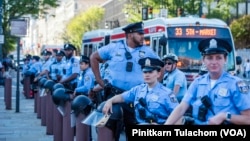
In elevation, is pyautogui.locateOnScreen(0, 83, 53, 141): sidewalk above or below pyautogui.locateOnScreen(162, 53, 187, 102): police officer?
below

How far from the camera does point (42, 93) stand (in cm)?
1550

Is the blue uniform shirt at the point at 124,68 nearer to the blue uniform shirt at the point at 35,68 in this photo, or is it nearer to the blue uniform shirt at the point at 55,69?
the blue uniform shirt at the point at 55,69

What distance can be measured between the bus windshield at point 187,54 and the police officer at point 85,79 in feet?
25.6

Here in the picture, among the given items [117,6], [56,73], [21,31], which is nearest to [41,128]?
[56,73]

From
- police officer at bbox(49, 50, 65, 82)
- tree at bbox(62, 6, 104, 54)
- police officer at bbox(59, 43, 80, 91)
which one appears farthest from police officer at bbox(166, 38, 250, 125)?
tree at bbox(62, 6, 104, 54)

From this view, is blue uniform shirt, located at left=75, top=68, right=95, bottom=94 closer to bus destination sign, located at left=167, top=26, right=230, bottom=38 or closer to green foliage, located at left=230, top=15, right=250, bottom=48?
bus destination sign, located at left=167, top=26, right=230, bottom=38

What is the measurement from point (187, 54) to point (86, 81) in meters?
8.58

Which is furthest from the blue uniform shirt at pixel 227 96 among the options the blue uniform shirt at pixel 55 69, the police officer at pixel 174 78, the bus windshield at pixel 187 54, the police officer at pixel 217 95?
the bus windshield at pixel 187 54

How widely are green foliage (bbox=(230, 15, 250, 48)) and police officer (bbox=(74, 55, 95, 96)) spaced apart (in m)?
50.3

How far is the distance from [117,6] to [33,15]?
→ 205 feet

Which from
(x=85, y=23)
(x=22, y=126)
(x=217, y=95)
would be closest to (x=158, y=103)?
(x=217, y=95)

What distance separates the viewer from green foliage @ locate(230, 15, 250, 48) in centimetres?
6234

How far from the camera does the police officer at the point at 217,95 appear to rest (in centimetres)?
578

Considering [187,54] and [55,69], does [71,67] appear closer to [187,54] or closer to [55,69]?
[55,69]
